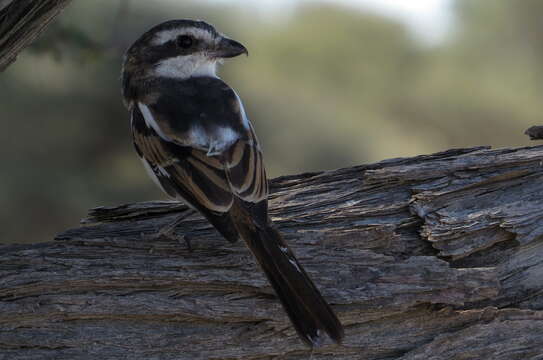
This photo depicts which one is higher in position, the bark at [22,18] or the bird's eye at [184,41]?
the bark at [22,18]

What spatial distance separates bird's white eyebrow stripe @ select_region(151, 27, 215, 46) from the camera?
6.07 m

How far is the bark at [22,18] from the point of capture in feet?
16.0

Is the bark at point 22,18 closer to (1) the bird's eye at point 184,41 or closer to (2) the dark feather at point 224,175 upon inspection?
(2) the dark feather at point 224,175

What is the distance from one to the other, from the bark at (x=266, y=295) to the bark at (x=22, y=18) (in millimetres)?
1123

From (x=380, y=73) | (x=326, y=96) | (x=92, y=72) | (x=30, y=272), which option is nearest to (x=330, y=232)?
(x=30, y=272)

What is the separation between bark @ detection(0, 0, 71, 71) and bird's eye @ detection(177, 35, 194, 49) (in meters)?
1.23

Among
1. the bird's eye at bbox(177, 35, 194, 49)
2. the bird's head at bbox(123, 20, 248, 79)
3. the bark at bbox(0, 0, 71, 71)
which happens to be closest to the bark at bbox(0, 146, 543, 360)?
the bark at bbox(0, 0, 71, 71)

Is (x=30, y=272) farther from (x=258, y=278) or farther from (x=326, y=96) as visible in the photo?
(x=326, y=96)

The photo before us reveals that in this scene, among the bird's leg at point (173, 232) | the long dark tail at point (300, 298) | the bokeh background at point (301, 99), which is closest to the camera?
the long dark tail at point (300, 298)

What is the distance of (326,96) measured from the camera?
18.6m

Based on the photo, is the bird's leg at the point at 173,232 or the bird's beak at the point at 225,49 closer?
the bird's leg at the point at 173,232

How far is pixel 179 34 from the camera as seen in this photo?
20.0 ft

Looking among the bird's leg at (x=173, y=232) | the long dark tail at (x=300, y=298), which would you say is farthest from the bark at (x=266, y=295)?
the long dark tail at (x=300, y=298)

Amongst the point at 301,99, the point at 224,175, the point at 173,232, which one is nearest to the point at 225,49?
the point at 224,175
